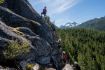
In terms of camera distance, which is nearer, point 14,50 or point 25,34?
point 14,50

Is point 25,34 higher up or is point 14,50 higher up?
point 25,34

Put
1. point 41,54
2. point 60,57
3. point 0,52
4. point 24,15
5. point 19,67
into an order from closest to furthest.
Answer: point 0,52, point 19,67, point 41,54, point 24,15, point 60,57

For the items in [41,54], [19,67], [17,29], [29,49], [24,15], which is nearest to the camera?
[19,67]

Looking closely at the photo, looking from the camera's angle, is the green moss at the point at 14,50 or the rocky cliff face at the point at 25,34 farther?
the rocky cliff face at the point at 25,34

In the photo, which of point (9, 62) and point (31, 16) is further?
point (31, 16)

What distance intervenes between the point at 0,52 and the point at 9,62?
2.04 m

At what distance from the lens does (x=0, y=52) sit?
2656 cm

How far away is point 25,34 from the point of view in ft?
113

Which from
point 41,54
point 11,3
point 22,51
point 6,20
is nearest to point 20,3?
point 11,3

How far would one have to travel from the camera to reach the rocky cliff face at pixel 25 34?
29178 millimetres

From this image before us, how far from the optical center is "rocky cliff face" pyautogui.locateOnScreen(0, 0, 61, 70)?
29178mm

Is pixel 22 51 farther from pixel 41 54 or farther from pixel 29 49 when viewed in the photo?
pixel 41 54

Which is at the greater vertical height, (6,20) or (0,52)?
(6,20)

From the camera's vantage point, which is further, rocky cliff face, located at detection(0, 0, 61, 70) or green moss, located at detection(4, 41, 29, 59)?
rocky cliff face, located at detection(0, 0, 61, 70)
